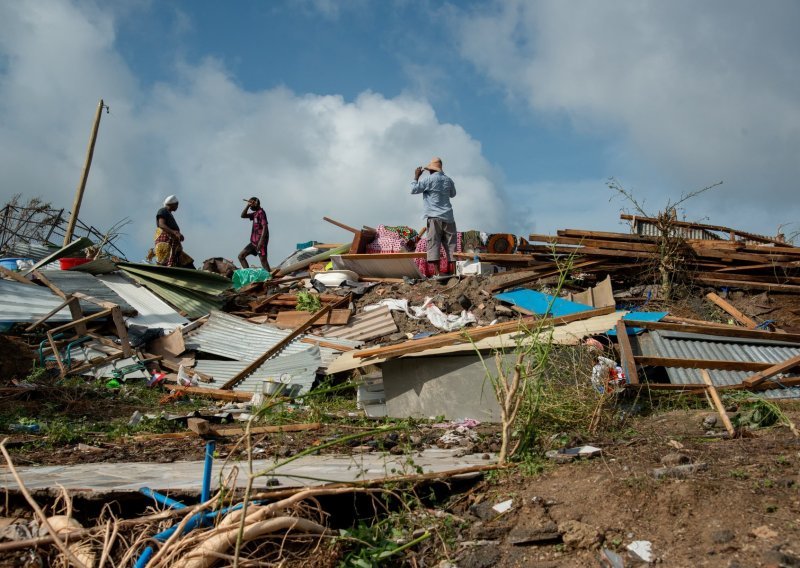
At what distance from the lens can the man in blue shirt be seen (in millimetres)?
11023

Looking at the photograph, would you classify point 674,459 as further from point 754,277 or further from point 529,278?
point 754,277

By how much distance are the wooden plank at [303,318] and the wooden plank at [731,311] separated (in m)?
5.40

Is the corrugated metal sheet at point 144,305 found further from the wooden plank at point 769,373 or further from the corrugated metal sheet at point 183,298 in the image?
the wooden plank at point 769,373

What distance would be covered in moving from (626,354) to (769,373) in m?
1.41

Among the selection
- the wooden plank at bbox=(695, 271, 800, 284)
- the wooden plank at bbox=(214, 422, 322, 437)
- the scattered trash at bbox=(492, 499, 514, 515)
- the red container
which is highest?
the red container

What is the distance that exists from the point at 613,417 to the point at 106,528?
11.5 feet

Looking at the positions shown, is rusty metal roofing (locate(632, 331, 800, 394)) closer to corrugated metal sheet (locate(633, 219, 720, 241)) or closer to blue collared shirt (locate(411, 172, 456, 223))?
corrugated metal sheet (locate(633, 219, 720, 241))

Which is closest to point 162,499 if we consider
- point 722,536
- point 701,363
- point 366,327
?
point 722,536

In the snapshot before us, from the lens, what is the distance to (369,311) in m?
10.5

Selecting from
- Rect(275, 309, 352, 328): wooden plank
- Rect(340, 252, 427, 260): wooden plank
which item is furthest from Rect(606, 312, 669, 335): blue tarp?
Rect(340, 252, 427, 260): wooden plank

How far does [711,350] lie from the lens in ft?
23.4

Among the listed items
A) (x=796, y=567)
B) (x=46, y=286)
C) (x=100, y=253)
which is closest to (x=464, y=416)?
(x=796, y=567)

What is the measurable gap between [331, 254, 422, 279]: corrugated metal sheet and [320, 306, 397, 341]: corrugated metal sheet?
1.53 metres

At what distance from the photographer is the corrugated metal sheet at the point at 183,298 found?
11.4 metres
